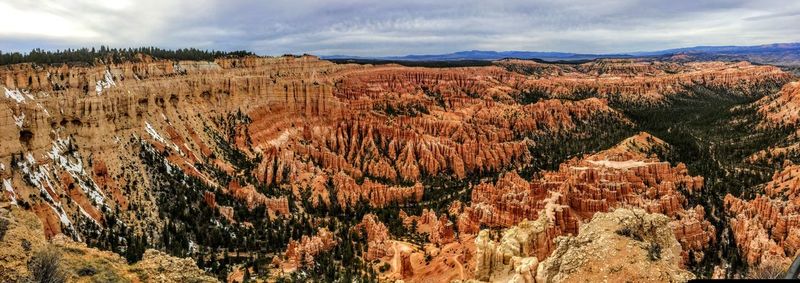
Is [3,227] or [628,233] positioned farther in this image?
[628,233]

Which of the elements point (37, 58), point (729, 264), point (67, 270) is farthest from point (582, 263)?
point (37, 58)

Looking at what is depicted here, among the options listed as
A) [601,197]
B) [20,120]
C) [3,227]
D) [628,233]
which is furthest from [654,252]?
[20,120]

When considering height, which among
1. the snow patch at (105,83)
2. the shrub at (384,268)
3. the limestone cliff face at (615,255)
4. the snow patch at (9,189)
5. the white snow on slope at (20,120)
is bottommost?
the shrub at (384,268)

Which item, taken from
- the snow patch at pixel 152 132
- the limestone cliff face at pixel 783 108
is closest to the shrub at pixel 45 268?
the snow patch at pixel 152 132

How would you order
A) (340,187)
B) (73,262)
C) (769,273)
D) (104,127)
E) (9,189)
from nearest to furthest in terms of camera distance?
(73,262), (769,273), (9,189), (104,127), (340,187)

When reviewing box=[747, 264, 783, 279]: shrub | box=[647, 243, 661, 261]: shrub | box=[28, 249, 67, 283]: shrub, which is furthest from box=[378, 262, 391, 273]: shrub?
box=[28, 249, 67, 283]: shrub

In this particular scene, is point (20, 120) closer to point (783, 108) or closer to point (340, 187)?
point (340, 187)

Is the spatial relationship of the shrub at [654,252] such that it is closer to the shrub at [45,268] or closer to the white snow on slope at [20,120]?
the shrub at [45,268]
